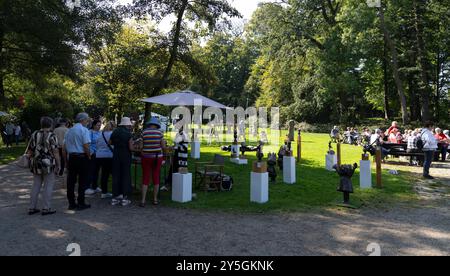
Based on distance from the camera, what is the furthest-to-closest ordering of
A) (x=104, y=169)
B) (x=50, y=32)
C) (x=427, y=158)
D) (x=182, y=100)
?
(x=50, y=32) → (x=427, y=158) → (x=182, y=100) → (x=104, y=169)

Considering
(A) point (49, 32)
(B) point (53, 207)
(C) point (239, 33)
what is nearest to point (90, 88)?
(A) point (49, 32)

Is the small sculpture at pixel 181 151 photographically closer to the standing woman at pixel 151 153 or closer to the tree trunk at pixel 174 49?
the standing woman at pixel 151 153

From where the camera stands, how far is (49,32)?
14133mm

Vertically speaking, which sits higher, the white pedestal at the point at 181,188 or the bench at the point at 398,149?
the bench at the point at 398,149

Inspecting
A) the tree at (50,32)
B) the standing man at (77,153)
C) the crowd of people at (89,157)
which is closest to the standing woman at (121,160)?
the crowd of people at (89,157)

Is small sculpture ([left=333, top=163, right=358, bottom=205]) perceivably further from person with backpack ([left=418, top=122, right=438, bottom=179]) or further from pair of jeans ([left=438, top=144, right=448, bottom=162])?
pair of jeans ([left=438, top=144, right=448, bottom=162])

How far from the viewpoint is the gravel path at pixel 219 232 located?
15.7 ft

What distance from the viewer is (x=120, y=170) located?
7262mm

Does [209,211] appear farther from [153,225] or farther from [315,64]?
[315,64]

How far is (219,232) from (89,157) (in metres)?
2.86

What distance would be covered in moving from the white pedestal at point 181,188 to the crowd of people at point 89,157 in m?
0.43

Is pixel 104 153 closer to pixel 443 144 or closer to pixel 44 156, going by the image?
pixel 44 156

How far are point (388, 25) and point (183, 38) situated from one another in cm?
2187

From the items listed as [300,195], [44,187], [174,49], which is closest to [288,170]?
[300,195]
